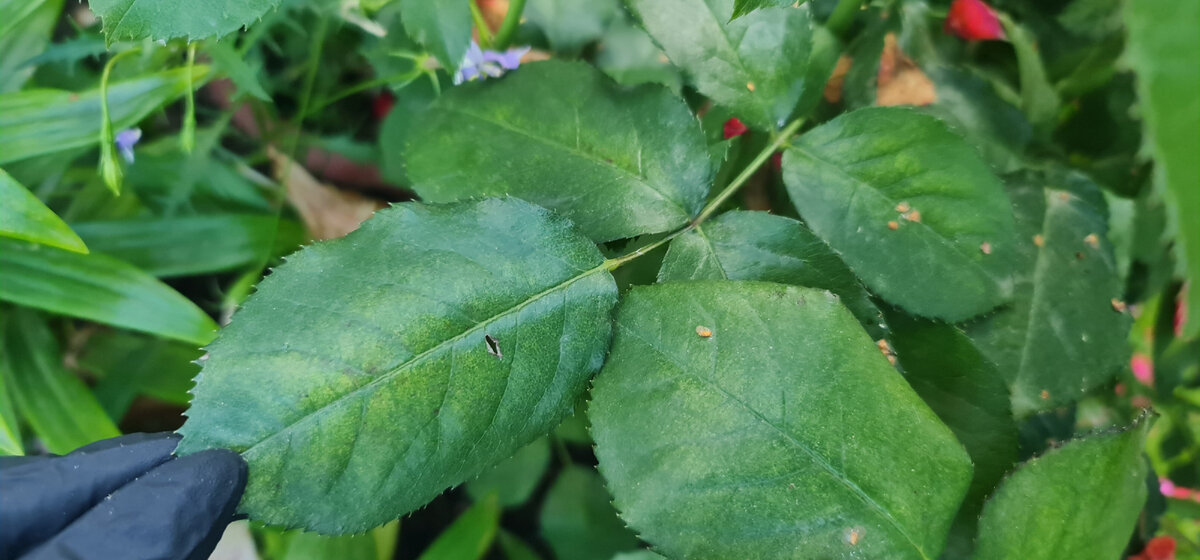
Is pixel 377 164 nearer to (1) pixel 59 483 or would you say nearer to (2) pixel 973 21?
(1) pixel 59 483

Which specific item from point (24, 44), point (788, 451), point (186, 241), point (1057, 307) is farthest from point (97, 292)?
point (1057, 307)

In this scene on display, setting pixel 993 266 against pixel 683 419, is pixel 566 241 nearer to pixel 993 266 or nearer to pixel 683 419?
pixel 683 419

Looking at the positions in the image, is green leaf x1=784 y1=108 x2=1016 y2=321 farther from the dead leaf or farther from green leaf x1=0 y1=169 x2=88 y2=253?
green leaf x1=0 y1=169 x2=88 y2=253

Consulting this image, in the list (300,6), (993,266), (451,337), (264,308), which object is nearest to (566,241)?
(451,337)

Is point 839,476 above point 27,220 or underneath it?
underneath

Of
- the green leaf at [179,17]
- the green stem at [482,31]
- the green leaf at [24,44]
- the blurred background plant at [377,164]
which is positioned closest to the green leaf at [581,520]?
the blurred background plant at [377,164]

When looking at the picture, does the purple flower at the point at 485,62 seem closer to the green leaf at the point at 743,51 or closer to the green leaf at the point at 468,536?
the green leaf at the point at 743,51
